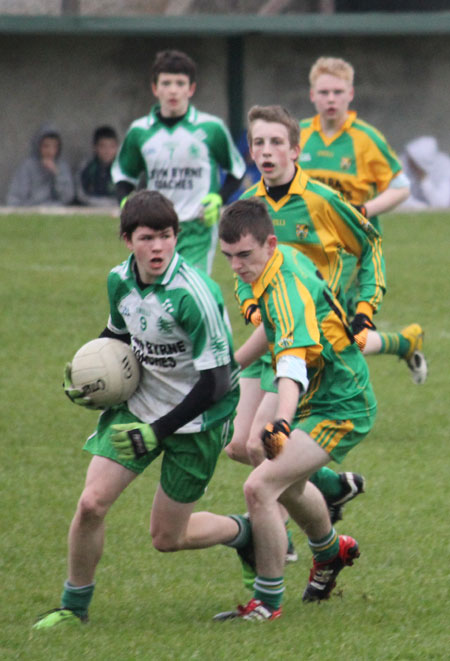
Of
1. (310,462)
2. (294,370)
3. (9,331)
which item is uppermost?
(294,370)

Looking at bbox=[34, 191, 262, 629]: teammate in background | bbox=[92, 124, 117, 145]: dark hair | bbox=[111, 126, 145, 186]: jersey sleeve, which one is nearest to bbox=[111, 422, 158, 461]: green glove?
bbox=[34, 191, 262, 629]: teammate in background

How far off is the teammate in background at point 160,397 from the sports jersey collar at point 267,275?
0.18 m

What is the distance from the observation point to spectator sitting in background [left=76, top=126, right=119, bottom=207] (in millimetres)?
18438

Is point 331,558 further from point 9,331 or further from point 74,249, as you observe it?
point 74,249

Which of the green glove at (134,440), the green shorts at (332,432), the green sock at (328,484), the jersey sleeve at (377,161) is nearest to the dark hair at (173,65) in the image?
the jersey sleeve at (377,161)

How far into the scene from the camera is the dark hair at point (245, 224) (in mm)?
5055

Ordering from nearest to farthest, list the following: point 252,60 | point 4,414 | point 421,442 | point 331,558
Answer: point 331,558 < point 421,442 < point 4,414 < point 252,60

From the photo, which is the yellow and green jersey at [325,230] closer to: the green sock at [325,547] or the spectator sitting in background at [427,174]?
the green sock at [325,547]

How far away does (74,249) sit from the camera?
610 inches

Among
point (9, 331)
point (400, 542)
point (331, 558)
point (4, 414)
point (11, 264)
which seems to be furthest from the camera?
point (11, 264)

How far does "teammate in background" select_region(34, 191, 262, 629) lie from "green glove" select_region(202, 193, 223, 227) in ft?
12.9

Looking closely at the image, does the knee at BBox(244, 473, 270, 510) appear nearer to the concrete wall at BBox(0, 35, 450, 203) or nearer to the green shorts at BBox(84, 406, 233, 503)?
the green shorts at BBox(84, 406, 233, 503)

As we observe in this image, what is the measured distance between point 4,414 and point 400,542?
12.2 ft

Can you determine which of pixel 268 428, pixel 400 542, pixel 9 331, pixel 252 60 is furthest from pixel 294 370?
pixel 252 60
